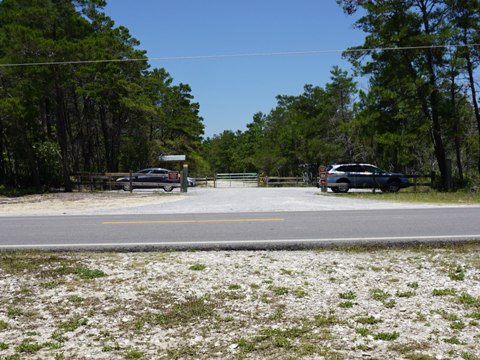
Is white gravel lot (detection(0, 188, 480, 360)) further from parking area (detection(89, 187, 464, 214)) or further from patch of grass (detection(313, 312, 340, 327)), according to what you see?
parking area (detection(89, 187, 464, 214))

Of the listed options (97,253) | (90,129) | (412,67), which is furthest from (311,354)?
(90,129)

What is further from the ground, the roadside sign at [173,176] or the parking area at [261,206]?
the roadside sign at [173,176]

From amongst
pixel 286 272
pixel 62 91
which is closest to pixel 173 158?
pixel 62 91

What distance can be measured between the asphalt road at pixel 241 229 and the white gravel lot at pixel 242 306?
90cm

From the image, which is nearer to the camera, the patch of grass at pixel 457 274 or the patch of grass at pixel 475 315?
the patch of grass at pixel 475 315

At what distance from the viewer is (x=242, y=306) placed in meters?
5.32

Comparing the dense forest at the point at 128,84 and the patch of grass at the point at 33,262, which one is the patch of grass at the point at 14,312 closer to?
the patch of grass at the point at 33,262

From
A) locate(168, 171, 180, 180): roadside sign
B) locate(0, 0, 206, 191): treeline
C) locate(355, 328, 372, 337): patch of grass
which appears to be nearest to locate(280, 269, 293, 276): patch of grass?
locate(355, 328, 372, 337): patch of grass

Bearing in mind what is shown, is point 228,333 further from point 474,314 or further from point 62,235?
point 62,235

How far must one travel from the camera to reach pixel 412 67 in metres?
24.5

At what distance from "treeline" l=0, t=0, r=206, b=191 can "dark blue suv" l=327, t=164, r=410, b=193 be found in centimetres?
1298

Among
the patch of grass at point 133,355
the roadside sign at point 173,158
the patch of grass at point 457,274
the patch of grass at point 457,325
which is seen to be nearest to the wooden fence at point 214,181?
the roadside sign at point 173,158

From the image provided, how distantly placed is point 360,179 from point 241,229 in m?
16.7

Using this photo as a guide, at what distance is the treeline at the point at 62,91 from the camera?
24.6 meters
